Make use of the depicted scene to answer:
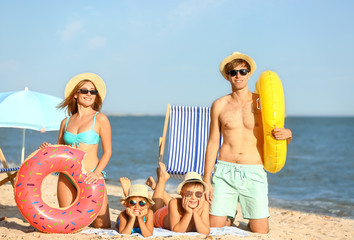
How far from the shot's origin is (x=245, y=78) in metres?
4.12

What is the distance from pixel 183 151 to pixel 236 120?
203cm

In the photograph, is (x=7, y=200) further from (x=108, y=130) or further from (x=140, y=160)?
(x=140, y=160)

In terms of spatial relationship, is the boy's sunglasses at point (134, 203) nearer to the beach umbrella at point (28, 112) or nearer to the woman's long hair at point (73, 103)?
the woman's long hair at point (73, 103)

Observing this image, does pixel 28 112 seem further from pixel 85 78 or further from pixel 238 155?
pixel 238 155

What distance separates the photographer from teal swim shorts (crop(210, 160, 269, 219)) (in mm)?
4113

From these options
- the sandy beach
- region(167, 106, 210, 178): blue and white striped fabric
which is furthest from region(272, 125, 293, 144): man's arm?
region(167, 106, 210, 178): blue and white striped fabric

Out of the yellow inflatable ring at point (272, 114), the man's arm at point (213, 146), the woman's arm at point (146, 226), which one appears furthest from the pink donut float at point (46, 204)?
the yellow inflatable ring at point (272, 114)

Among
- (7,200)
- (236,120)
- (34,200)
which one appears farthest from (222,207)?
(7,200)

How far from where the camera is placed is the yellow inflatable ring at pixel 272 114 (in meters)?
3.78

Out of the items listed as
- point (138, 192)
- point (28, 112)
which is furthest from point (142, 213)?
point (28, 112)

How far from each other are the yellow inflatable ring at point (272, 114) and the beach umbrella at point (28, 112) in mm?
3253

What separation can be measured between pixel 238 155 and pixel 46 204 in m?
1.94

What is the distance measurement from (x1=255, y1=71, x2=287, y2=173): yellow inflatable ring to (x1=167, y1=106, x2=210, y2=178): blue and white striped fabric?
2034 mm

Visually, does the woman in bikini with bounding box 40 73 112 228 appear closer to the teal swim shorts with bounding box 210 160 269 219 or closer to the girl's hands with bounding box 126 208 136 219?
the girl's hands with bounding box 126 208 136 219
